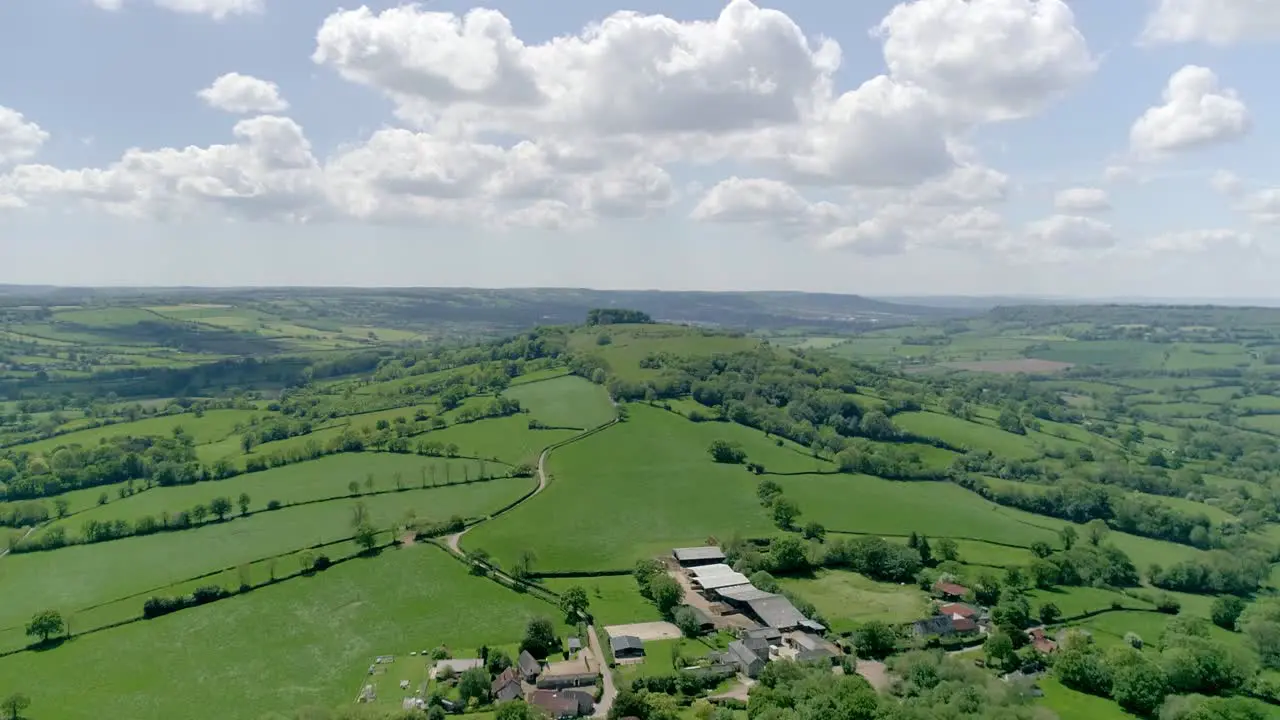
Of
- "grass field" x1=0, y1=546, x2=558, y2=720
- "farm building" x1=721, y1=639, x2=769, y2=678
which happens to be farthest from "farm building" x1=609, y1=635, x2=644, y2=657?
"grass field" x1=0, y1=546, x2=558, y2=720

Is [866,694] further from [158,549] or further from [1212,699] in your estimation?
[158,549]

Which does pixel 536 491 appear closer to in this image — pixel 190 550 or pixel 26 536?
pixel 190 550

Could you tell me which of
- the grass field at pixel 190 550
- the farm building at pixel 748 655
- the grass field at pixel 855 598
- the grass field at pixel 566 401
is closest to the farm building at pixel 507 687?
the farm building at pixel 748 655

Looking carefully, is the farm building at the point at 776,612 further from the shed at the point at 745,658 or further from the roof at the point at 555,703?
the roof at the point at 555,703

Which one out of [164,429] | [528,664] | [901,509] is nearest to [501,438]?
[901,509]

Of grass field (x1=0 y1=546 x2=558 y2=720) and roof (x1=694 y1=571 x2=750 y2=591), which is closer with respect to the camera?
grass field (x1=0 y1=546 x2=558 y2=720)

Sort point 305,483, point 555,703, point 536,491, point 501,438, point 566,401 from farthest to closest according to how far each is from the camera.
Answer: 1. point 566,401
2. point 501,438
3. point 305,483
4. point 536,491
5. point 555,703

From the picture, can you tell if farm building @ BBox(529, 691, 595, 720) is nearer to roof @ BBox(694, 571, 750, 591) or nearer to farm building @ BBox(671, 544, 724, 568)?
roof @ BBox(694, 571, 750, 591)
